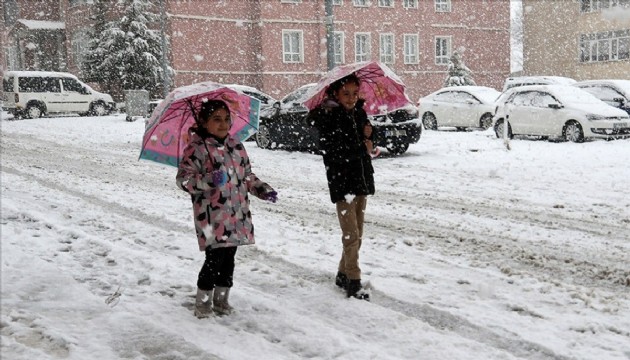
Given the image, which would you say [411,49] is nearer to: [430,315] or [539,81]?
Result: [539,81]

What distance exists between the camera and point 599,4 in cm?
4081

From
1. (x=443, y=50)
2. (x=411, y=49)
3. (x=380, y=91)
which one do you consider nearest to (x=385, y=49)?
(x=411, y=49)

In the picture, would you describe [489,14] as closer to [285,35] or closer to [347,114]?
[285,35]

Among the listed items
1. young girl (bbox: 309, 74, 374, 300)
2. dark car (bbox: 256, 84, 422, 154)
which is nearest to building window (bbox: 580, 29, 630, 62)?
dark car (bbox: 256, 84, 422, 154)

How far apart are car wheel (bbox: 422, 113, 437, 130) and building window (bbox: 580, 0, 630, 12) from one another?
2405cm

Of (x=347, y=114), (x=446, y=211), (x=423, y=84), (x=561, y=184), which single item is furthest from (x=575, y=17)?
(x=347, y=114)

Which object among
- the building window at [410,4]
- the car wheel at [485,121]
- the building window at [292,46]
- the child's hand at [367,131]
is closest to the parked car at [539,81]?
the car wheel at [485,121]

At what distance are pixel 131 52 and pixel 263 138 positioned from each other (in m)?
19.6

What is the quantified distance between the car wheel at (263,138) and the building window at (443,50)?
93.3 ft

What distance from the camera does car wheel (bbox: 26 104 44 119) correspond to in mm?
27766

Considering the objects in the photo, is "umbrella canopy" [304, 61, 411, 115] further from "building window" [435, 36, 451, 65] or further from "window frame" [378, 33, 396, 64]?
"building window" [435, 36, 451, 65]

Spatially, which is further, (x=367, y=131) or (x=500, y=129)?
(x=500, y=129)

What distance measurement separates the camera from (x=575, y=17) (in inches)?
1663

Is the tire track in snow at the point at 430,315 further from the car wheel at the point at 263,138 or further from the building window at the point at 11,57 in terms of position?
the building window at the point at 11,57
